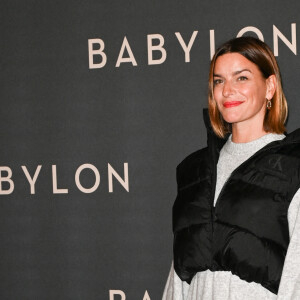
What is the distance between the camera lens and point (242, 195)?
1.17m

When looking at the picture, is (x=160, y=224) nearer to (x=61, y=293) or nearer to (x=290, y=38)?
(x=61, y=293)

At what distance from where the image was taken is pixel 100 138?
1.89m

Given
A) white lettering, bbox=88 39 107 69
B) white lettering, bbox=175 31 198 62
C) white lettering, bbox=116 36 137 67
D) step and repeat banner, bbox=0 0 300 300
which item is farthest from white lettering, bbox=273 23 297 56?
white lettering, bbox=88 39 107 69

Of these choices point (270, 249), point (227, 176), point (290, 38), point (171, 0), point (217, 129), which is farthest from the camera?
point (171, 0)

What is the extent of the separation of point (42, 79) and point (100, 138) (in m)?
0.35

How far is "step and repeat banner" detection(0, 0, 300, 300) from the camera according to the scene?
5.90 ft

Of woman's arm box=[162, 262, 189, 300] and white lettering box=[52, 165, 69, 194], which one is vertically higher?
white lettering box=[52, 165, 69, 194]

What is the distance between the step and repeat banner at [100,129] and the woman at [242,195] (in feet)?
1.47

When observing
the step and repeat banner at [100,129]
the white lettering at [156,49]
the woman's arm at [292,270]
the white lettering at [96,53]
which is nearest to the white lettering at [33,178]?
the step and repeat banner at [100,129]

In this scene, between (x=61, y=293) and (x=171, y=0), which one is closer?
(x=171, y=0)

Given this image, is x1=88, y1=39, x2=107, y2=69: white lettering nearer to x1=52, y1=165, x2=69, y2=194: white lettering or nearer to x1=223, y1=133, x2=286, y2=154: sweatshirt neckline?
x1=52, y1=165, x2=69, y2=194: white lettering

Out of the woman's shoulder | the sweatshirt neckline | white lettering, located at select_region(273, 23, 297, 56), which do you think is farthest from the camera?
white lettering, located at select_region(273, 23, 297, 56)

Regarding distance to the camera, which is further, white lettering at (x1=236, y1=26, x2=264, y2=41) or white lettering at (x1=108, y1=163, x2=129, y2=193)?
white lettering at (x1=108, y1=163, x2=129, y2=193)

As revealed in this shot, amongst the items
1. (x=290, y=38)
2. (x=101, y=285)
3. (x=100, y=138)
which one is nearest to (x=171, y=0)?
(x=290, y=38)
